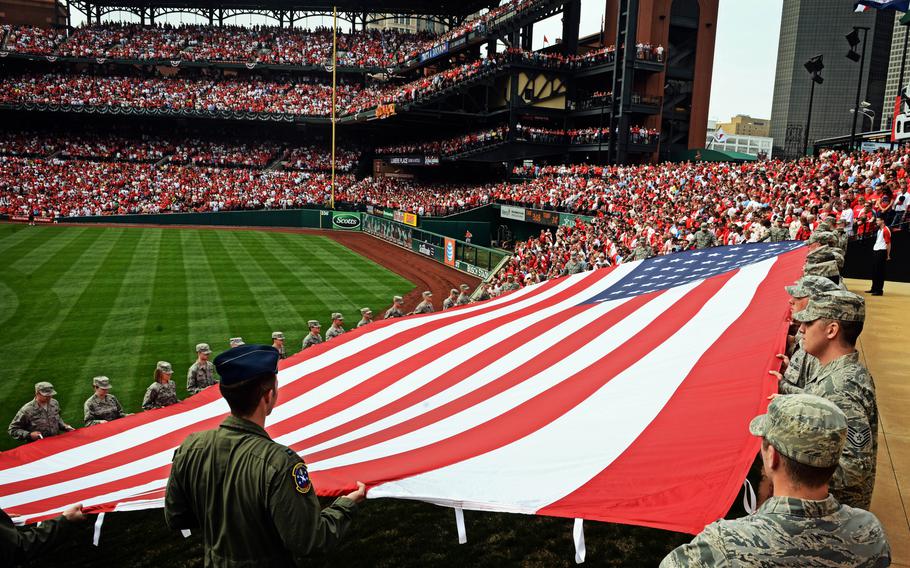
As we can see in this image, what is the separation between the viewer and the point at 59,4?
194 ft

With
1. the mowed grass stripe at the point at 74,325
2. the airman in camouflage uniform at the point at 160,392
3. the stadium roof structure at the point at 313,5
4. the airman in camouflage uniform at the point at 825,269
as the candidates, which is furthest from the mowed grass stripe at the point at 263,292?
the stadium roof structure at the point at 313,5

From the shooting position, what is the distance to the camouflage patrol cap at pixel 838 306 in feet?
9.83

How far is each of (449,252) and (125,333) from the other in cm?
1452

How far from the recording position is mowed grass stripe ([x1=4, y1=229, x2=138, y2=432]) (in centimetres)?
1137

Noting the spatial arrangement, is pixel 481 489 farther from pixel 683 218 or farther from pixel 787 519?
pixel 683 218

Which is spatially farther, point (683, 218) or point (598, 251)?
point (683, 218)

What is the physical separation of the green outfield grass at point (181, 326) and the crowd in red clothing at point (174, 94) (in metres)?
18.6

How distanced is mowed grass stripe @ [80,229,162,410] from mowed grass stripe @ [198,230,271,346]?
72.5 inches

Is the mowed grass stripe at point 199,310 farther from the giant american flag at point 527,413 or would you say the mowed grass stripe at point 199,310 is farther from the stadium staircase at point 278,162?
the stadium staircase at point 278,162

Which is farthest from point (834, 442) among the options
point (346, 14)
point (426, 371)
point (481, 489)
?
point (346, 14)

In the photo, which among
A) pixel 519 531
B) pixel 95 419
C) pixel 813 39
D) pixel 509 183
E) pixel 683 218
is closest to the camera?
pixel 519 531

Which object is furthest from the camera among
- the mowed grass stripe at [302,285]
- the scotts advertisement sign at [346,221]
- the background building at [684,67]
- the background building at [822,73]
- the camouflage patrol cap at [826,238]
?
the background building at [822,73]

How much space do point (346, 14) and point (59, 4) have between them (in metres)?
28.1

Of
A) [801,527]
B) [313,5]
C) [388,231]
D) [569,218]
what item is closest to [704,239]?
[801,527]
